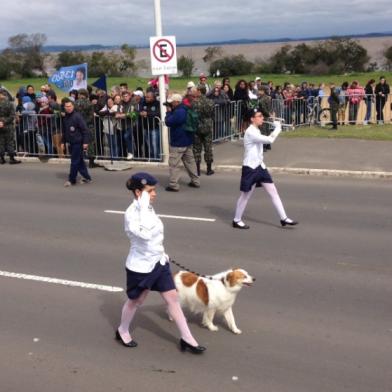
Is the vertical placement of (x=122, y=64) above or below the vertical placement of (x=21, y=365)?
above

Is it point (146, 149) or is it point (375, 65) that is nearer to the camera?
point (146, 149)

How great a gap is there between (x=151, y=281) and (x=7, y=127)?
12015mm

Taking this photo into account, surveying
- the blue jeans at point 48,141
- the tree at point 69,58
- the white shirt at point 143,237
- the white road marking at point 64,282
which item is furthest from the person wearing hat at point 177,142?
the tree at point 69,58

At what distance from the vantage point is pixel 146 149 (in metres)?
15.8

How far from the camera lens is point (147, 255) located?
5.23 m

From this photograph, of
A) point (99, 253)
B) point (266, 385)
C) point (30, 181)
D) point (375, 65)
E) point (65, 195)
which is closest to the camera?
point (266, 385)

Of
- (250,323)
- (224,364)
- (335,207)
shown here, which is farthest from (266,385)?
(335,207)

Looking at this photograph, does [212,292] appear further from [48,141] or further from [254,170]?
[48,141]

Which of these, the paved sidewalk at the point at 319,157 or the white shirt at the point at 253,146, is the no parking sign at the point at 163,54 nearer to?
the paved sidewalk at the point at 319,157

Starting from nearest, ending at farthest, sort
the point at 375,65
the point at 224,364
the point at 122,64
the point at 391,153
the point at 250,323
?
the point at 224,364 < the point at 250,323 < the point at 391,153 < the point at 375,65 < the point at 122,64

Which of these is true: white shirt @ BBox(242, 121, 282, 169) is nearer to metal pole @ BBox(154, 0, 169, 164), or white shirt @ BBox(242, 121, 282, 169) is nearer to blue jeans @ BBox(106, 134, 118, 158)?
metal pole @ BBox(154, 0, 169, 164)

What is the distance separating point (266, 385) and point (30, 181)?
1043cm

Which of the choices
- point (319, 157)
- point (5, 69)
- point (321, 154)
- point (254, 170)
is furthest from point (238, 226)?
point (5, 69)

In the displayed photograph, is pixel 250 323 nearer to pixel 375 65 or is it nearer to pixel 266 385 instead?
pixel 266 385
